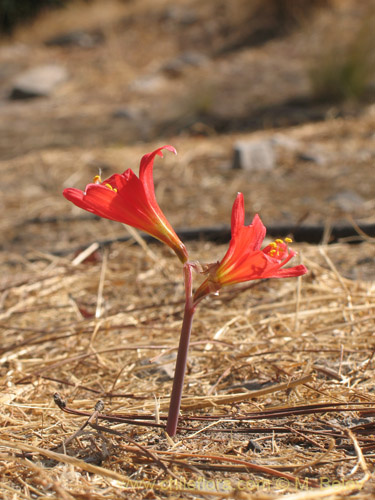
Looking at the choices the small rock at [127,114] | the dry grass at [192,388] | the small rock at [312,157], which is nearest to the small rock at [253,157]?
the small rock at [312,157]

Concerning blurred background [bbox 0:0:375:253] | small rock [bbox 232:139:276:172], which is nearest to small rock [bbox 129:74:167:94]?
blurred background [bbox 0:0:375:253]

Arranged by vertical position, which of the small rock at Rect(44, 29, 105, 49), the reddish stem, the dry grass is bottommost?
the dry grass

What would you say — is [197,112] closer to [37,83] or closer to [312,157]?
[312,157]

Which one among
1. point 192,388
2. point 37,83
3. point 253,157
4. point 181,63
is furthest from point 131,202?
point 181,63

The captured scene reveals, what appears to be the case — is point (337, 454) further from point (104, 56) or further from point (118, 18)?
point (118, 18)

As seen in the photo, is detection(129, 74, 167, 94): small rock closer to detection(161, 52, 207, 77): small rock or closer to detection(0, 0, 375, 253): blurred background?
detection(0, 0, 375, 253): blurred background

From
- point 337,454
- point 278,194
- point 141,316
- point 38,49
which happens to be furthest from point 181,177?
point 38,49

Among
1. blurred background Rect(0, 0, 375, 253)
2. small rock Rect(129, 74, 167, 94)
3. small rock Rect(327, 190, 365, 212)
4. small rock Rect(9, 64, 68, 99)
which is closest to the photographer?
small rock Rect(327, 190, 365, 212)
